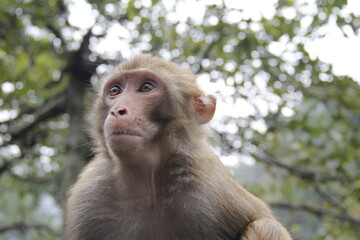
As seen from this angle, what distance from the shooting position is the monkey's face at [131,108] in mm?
3539

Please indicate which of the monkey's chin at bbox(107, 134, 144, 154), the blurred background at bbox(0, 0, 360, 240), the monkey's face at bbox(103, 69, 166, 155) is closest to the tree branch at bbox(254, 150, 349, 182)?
the blurred background at bbox(0, 0, 360, 240)

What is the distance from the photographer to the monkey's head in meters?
3.57

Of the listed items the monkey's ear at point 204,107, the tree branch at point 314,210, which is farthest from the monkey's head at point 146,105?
the tree branch at point 314,210

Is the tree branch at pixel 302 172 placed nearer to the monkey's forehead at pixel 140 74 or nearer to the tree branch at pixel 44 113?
the tree branch at pixel 44 113

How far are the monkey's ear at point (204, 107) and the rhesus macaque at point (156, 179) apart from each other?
0.01 meters

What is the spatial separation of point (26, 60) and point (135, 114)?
599 cm

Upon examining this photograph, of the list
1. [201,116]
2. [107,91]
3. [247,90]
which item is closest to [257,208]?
[201,116]

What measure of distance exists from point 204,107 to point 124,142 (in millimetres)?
1112

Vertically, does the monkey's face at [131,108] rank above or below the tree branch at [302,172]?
above

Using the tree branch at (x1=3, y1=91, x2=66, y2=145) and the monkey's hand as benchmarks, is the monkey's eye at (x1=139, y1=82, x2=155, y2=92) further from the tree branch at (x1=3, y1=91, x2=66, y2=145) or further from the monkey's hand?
the tree branch at (x1=3, y1=91, x2=66, y2=145)

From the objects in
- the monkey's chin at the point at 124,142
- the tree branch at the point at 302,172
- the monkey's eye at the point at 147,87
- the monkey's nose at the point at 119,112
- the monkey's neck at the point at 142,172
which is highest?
the monkey's eye at the point at 147,87

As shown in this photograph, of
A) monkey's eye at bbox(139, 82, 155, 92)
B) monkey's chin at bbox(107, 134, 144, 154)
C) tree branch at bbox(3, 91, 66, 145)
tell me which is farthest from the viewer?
tree branch at bbox(3, 91, 66, 145)

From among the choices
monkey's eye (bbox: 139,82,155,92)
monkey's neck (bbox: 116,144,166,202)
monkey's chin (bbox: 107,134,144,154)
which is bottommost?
monkey's neck (bbox: 116,144,166,202)

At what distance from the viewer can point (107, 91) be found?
4.20 metres
